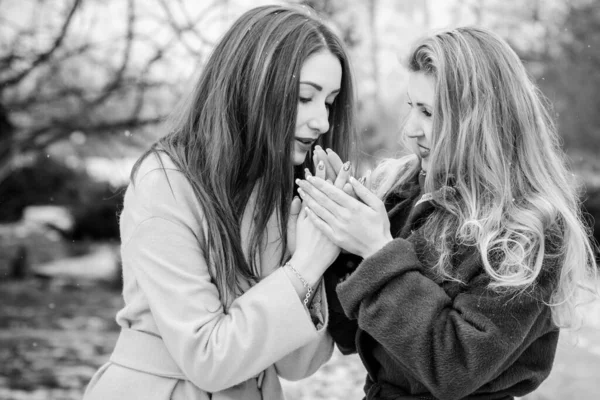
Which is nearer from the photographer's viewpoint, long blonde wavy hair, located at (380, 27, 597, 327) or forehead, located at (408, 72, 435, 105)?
long blonde wavy hair, located at (380, 27, 597, 327)

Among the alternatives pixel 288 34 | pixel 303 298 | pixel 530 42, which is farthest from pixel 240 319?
pixel 530 42

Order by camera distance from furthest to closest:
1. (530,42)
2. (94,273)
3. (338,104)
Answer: (94,273) → (530,42) → (338,104)

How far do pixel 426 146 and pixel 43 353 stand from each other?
5512 mm

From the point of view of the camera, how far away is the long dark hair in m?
2.34

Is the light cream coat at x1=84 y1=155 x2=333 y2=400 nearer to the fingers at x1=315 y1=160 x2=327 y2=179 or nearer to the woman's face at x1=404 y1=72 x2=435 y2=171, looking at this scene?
the fingers at x1=315 y1=160 x2=327 y2=179

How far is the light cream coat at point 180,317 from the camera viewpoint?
2129mm

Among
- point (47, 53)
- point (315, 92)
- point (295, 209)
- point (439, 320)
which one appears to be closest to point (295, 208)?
point (295, 209)

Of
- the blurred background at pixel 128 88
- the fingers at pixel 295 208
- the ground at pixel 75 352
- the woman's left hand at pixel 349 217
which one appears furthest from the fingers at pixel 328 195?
the ground at pixel 75 352

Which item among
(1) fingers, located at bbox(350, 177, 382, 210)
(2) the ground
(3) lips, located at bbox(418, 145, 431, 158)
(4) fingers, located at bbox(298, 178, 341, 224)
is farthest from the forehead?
(2) the ground

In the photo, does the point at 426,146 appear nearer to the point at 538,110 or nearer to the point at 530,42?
the point at 538,110

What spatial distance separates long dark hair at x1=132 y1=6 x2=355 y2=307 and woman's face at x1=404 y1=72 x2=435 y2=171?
297mm

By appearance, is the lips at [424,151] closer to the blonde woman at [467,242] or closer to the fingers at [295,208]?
the blonde woman at [467,242]

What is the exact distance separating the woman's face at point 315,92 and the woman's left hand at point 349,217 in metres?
0.19

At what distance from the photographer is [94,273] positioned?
10.8 meters
